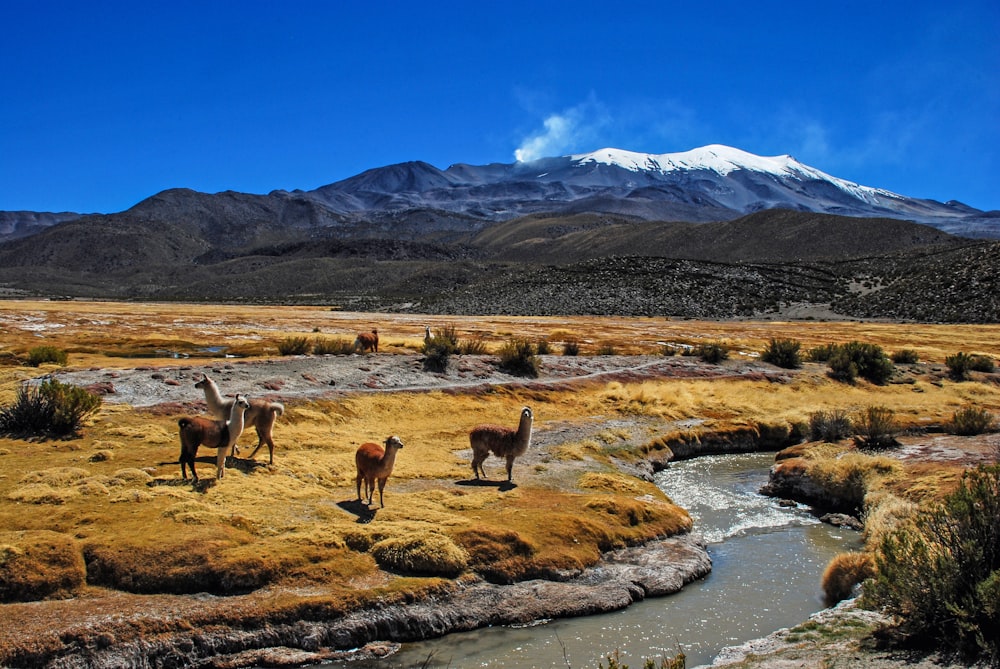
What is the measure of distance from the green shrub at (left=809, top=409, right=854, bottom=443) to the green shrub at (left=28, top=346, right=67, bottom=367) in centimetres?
2554

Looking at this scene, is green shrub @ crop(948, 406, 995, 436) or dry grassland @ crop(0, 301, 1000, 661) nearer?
dry grassland @ crop(0, 301, 1000, 661)

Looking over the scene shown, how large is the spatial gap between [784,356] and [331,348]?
75.3ft

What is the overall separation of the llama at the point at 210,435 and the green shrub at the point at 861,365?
2915 centimetres

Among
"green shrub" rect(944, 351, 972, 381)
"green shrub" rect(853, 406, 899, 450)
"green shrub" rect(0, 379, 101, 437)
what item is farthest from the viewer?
"green shrub" rect(944, 351, 972, 381)

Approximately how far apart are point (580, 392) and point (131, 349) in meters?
21.3

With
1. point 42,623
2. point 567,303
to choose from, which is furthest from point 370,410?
point 567,303

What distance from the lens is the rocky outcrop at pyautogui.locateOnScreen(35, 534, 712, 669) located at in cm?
854

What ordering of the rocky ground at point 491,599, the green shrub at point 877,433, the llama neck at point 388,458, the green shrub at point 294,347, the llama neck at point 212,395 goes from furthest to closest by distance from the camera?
1. the green shrub at point 294,347
2. the green shrub at point 877,433
3. the llama neck at point 212,395
4. the llama neck at point 388,458
5. the rocky ground at point 491,599

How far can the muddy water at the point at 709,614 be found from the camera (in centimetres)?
924

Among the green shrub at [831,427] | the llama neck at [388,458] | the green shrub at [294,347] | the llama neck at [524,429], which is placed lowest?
the green shrub at [831,427]

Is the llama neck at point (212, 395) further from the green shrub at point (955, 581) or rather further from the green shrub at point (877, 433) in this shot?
the green shrub at point (877, 433)

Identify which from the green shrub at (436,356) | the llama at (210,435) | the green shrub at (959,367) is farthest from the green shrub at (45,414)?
the green shrub at (959,367)

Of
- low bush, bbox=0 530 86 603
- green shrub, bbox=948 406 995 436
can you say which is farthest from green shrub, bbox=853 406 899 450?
low bush, bbox=0 530 86 603

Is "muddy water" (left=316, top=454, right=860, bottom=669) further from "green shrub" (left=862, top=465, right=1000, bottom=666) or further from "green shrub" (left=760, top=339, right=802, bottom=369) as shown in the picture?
"green shrub" (left=760, top=339, right=802, bottom=369)
